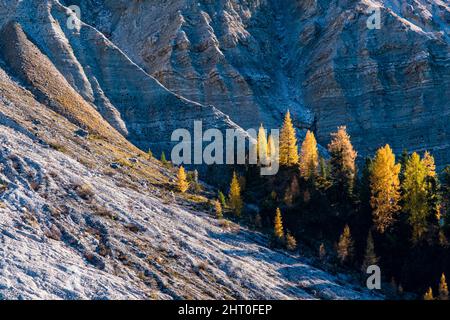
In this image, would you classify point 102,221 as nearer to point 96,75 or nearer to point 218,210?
point 218,210

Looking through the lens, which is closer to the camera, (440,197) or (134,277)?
(134,277)

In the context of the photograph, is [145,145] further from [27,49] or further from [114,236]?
[114,236]

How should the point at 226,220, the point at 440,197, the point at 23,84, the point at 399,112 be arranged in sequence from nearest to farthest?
the point at 226,220
the point at 440,197
the point at 23,84
the point at 399,112

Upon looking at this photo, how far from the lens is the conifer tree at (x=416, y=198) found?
66938 millimetres

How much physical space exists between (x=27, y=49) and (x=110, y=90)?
46.4ft

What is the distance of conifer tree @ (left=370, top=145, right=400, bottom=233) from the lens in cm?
6875

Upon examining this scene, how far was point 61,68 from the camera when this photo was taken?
324ft

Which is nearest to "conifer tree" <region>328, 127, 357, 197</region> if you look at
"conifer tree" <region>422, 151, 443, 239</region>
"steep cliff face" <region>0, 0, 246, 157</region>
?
"conifer tree" <region>422, 151, 443, 239</region>

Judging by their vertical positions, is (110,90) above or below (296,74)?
below

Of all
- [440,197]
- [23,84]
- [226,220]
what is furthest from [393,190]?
[23,84]

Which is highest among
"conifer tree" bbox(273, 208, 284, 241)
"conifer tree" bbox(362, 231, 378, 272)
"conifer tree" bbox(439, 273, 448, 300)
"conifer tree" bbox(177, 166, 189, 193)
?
"conifer tree" bbox(177, 166, 189, 193)

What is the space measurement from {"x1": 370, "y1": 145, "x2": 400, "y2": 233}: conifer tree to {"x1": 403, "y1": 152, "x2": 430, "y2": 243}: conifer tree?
3.68 feet

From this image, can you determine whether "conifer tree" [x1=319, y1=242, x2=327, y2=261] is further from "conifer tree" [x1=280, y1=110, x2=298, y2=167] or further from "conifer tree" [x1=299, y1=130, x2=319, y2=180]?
"conifer tree" [x1=280, y1=110, x2=298, y2=167]

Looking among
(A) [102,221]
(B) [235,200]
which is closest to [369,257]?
(B) [235,200]
